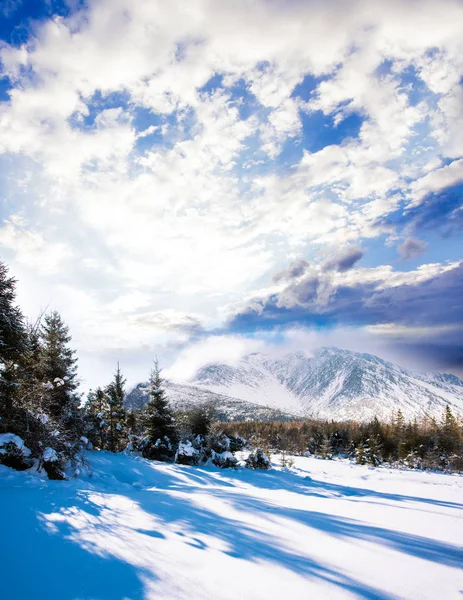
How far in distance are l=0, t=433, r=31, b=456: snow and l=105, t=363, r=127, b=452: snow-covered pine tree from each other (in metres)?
14.2

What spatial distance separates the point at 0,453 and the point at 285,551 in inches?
332

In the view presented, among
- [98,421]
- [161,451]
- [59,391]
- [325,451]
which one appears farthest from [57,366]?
[325,451]

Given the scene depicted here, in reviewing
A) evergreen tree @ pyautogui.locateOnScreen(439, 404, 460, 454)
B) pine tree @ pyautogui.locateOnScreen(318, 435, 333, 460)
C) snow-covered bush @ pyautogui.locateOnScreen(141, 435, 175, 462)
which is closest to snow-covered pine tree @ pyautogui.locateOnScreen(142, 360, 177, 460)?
snow-covered bush @ pyautogui.locateOnScreen(141, 435, 175, 462)

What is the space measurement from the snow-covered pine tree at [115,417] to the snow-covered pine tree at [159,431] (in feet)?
7.55

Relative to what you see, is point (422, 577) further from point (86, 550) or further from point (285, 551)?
point (86, 550)

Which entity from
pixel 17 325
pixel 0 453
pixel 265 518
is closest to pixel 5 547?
pixel 265 518

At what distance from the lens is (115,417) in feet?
89.0

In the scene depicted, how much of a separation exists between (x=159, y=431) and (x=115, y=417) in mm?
6743

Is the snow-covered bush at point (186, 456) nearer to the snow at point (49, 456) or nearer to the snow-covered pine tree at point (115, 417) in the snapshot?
the snow-covered pine tree at point (115, 417)

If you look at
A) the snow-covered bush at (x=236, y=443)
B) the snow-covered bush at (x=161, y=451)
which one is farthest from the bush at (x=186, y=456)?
the snow-covered bush at (x=236, y=443)

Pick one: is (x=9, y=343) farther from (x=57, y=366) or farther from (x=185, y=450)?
(x=185, y=450)

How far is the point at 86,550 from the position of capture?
11.0ft

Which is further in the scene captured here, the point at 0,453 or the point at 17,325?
the point at 17,325

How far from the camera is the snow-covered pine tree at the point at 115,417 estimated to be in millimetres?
23266
